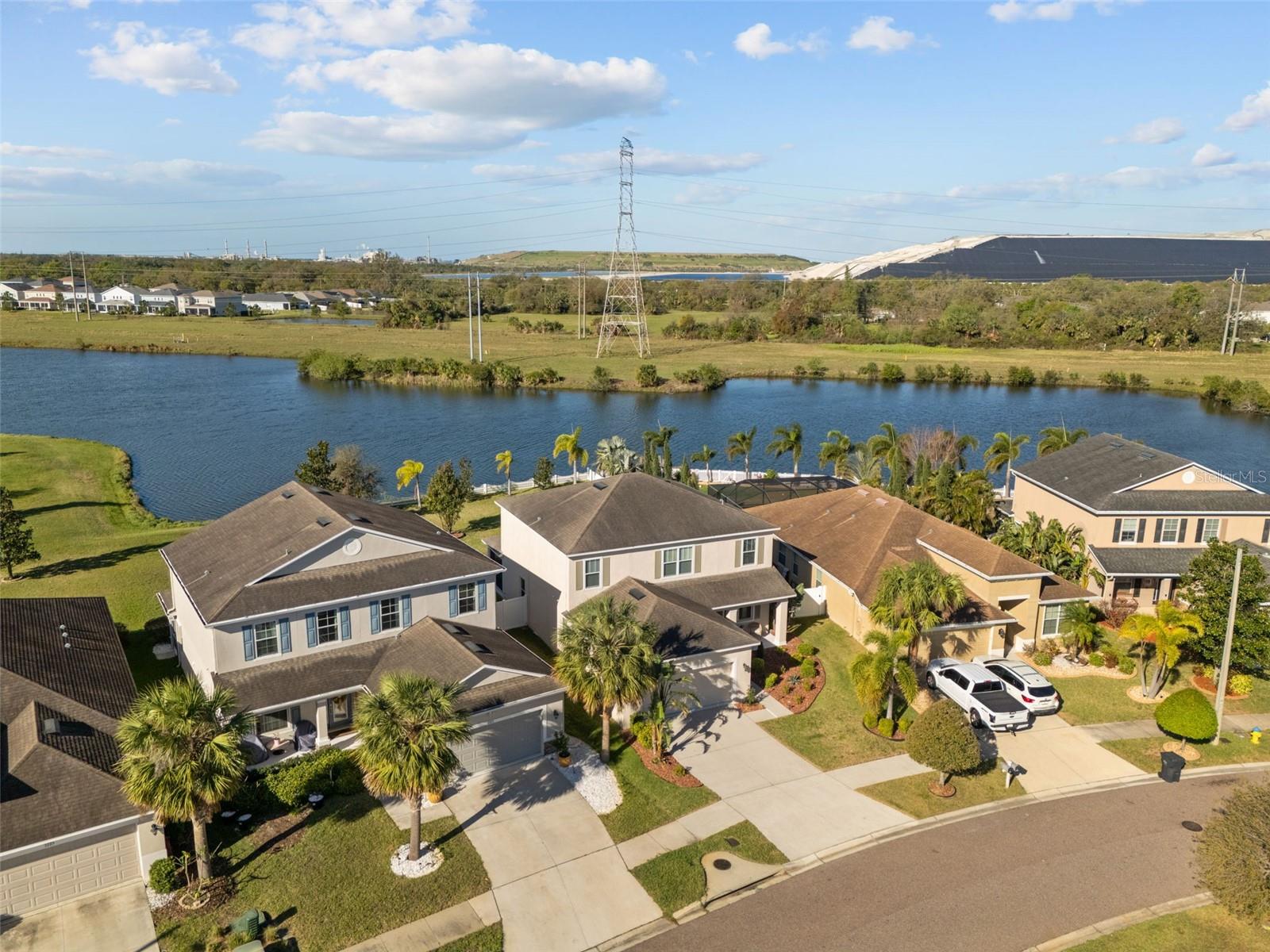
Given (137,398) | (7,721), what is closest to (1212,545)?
(7,721)

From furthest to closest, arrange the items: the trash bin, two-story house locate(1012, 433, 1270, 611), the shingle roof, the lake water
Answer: the lake water < the shingle roof < two-story house locate(1012, 433, 1270, 611) < the trash bin

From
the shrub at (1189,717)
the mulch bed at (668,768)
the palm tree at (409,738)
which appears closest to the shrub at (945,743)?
the mulch bed at (668,768)

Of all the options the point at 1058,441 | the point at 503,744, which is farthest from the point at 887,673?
the point at 1058,441

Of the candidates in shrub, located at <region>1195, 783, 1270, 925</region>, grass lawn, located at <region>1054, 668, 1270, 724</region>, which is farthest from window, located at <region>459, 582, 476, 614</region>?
shrub, located at <region>1195, 783, 1270, 925</region>

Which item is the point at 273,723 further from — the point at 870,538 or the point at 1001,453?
the point at 1001,453

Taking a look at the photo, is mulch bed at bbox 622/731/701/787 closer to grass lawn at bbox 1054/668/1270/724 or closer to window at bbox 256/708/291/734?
window at bbox 256/708/291/734

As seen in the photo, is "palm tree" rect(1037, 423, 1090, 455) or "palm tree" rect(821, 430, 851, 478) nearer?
"palm tree" rect(1037, 423, 1090, 455)
